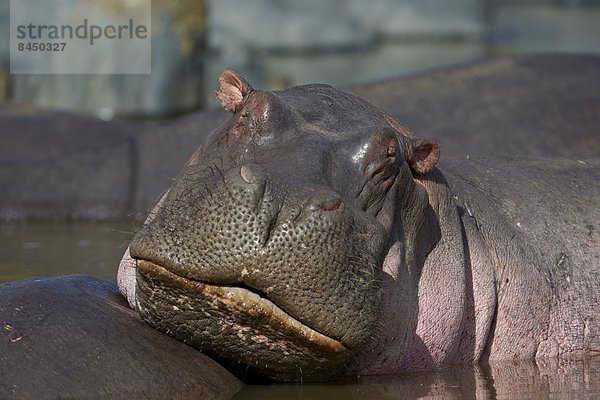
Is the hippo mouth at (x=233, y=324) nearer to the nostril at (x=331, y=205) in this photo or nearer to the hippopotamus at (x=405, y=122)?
the nostril at (x=331, y=205)

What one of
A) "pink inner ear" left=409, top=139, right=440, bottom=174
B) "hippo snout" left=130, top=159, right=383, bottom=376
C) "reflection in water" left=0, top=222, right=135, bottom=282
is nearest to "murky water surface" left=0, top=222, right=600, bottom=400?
"hippo snout" left=130, top=159, right=383, bottom=376

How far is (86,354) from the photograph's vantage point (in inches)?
154

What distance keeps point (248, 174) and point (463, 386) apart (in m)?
1.05

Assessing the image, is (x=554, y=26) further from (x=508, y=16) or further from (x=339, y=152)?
(x=339, y=152)

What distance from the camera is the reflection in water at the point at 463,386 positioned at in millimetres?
4145

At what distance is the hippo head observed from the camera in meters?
3.80

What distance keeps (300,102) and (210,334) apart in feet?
2.97

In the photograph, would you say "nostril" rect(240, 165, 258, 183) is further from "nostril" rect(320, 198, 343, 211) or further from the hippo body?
the hippo body

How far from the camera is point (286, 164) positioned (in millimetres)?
4008

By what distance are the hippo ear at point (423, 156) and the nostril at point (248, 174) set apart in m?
0.82

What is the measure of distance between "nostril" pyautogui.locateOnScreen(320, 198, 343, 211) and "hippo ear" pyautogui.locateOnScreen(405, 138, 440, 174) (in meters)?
0.68

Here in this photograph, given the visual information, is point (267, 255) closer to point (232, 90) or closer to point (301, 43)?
point (232, 90)

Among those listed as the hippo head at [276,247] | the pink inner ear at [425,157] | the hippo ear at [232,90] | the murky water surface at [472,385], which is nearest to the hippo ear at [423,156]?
the pink inner ear at [425,157]

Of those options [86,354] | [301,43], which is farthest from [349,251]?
[301,43]
